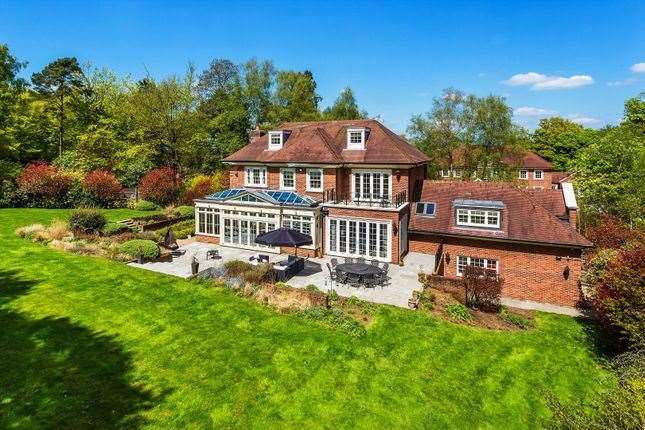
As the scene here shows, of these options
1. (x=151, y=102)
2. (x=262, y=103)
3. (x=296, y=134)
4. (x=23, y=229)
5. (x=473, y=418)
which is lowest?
(x=473, y=418)

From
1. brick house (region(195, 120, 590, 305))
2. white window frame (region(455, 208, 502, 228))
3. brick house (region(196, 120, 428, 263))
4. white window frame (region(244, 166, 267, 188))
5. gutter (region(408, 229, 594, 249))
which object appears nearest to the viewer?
gutter (region(408, 229, 594, 249))

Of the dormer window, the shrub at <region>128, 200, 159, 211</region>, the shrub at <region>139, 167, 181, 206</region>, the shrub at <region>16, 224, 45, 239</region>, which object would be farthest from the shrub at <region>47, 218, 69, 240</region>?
the dormer window

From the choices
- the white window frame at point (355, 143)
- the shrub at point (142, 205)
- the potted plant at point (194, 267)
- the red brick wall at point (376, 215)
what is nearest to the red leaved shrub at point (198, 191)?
the shrub at point (142, 205)

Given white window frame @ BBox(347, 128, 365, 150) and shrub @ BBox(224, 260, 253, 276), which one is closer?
shrub @ BBox(224, 260, 253, 276)

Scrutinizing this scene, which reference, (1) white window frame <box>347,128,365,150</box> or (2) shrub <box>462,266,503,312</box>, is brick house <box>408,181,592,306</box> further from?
(1) white window frame <box>347,128,365,150</box>

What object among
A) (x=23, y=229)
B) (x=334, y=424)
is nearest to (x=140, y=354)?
(x=334, y=424)

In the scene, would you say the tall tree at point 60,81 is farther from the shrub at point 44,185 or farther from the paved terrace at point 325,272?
the paved terrace at point 325,272

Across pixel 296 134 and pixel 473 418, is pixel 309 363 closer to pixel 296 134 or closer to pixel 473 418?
pixel 473 418
